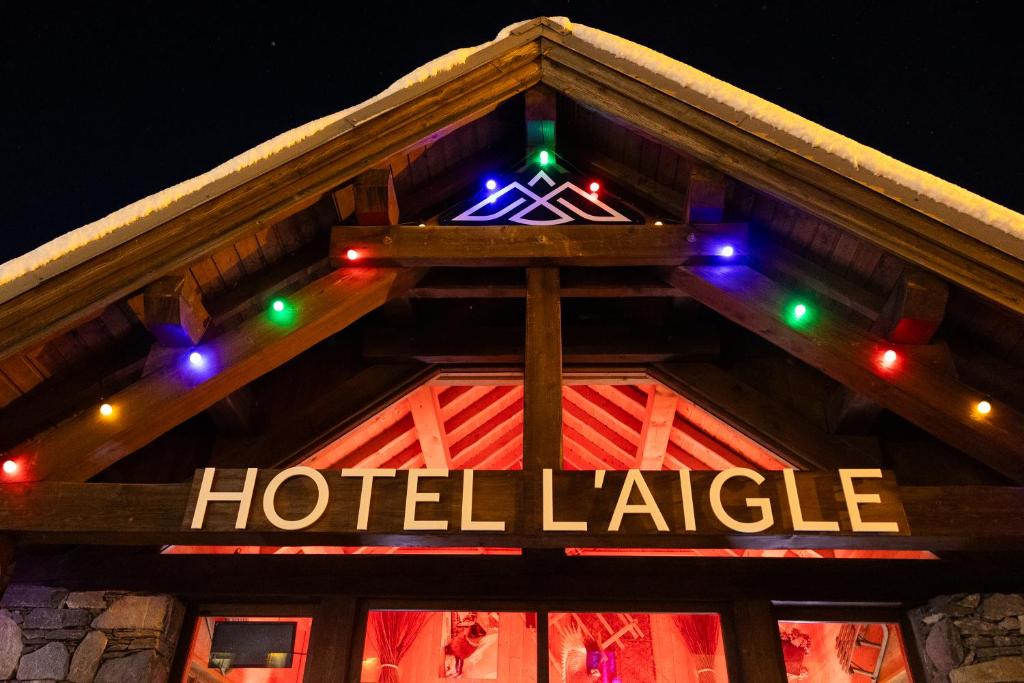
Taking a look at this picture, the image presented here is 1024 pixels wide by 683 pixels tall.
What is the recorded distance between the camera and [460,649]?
6.74 m

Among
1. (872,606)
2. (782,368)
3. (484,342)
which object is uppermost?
(484,342)

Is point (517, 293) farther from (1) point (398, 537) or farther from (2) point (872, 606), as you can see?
(2) point (872, 606)

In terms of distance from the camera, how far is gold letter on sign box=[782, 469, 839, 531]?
11.4 feet

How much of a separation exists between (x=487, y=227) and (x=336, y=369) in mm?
1601

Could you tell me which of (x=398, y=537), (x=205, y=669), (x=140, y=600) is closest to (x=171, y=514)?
(x=398, y=537)

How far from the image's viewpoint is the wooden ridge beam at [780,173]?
3.87m

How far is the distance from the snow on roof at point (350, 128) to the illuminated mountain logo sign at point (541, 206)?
2.75 ft

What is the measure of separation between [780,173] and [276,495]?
3.09 meters

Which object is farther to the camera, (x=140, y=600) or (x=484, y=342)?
(x=484, y=342)

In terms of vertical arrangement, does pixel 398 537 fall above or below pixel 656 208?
below

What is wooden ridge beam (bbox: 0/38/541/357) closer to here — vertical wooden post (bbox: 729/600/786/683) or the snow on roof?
the snow on roof

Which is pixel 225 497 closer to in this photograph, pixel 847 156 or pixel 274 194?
pixel 274 194

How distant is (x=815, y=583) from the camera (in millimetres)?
4738

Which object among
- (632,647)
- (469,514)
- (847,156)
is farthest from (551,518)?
(632,647)
